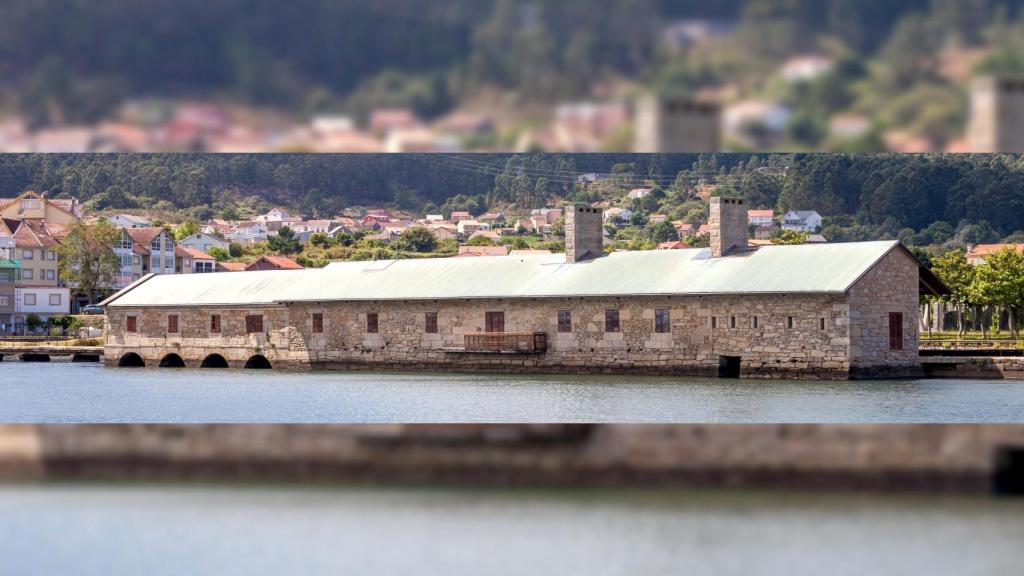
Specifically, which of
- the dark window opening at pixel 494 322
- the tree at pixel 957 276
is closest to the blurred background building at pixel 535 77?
the dark window opening at pixel 494 322

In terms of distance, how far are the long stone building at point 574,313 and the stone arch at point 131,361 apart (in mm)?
105

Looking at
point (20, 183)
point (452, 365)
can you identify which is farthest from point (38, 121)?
point (20, 183)

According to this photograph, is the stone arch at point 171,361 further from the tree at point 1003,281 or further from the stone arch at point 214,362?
the tree at point 1003,281

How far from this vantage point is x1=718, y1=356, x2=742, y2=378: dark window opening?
129 ft

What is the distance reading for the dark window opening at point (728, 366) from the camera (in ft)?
129

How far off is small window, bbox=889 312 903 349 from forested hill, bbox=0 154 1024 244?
78.8 meters

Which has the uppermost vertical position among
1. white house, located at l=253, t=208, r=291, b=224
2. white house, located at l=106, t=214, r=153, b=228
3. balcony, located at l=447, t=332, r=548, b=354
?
white house, located at l=253, t=208, r=291, b=224

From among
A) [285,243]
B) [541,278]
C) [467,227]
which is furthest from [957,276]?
[467,227]

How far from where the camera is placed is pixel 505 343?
142ft

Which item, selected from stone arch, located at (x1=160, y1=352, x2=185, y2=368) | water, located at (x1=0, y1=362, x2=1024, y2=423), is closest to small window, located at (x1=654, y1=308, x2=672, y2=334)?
water, located at (x1=0, y1=362, x2=1024, y2=423)

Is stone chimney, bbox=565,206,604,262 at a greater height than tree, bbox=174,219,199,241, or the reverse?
tree, bbox=174,219,199,241

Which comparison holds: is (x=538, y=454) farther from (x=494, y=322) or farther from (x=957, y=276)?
(x=957, y=276)

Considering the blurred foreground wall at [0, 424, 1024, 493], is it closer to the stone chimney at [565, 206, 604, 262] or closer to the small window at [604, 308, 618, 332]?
the small window at [604, 308, 618, 332]

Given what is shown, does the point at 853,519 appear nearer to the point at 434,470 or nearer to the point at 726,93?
the point at 434,470
